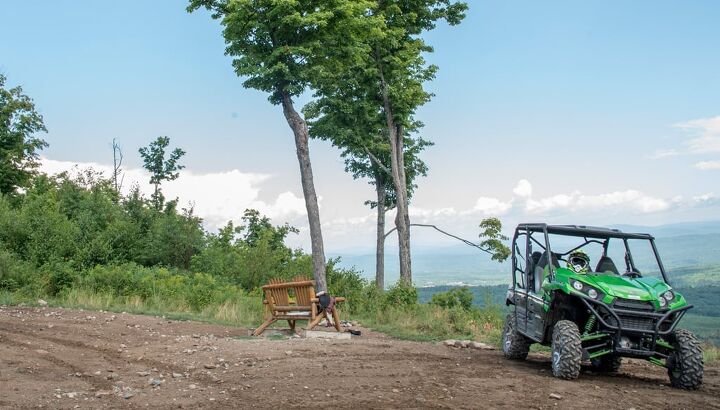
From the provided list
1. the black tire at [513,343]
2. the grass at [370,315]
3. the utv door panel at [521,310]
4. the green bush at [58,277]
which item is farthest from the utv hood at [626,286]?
the green bush at [58,277]

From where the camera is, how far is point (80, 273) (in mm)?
25234

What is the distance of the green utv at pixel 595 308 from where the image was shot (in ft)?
34.8

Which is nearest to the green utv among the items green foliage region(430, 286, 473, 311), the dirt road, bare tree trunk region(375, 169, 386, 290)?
the dirt road

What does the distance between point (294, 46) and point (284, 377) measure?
40.6ft

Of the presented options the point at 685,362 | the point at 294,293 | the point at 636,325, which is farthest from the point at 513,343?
the point at 294,293

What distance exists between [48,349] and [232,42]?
37.6 ft

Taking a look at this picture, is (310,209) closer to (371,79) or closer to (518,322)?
(518,322)

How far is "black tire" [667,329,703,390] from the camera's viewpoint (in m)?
10.5

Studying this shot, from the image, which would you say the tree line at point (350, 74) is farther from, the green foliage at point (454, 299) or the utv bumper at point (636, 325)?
the utv bumper at point (636, 325)

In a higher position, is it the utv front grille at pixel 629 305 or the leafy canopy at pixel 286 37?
the leafy canopy at pixel 286 37

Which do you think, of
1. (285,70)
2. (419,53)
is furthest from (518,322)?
(419,53)

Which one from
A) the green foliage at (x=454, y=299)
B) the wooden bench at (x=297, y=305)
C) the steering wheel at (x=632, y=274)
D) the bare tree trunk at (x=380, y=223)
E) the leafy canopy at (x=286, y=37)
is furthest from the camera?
the bare tree trunk at (x=380, y=223)

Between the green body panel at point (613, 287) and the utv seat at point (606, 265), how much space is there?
60 cm

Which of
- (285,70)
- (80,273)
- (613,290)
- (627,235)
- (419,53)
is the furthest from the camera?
(419,53)
